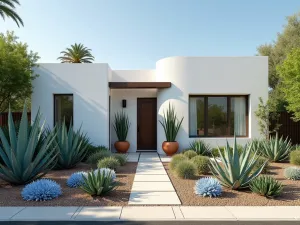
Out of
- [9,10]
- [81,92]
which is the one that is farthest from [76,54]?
[81,92]

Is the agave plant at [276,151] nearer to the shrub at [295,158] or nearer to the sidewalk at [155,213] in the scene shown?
the shrub at [295,158]

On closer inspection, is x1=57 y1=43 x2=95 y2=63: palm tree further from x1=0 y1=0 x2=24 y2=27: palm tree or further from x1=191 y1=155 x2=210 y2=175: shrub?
x1=191 y1=155 x2=210 y2=175: shrub

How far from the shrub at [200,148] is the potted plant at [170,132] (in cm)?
76

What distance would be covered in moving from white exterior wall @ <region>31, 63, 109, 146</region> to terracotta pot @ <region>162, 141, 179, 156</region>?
270cm

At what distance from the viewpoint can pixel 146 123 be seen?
43.6 ft

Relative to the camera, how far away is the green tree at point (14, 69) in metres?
9.99

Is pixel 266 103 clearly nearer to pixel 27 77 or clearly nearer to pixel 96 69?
pixel 96 69

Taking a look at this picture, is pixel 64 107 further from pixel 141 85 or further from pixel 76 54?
pixel 76 54

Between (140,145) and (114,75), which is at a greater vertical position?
(114,75)

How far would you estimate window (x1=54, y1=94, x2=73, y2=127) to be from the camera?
463 inches

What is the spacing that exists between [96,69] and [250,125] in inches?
296

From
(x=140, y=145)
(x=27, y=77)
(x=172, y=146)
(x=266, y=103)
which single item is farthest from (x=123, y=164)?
(x=266, y=103)

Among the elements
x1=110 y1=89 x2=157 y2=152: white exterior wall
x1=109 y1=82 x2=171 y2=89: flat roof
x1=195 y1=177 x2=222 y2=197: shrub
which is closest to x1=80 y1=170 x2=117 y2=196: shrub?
x1=195 y1=177 x2=222 y2=197: shrub

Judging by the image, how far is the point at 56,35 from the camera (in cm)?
1197
